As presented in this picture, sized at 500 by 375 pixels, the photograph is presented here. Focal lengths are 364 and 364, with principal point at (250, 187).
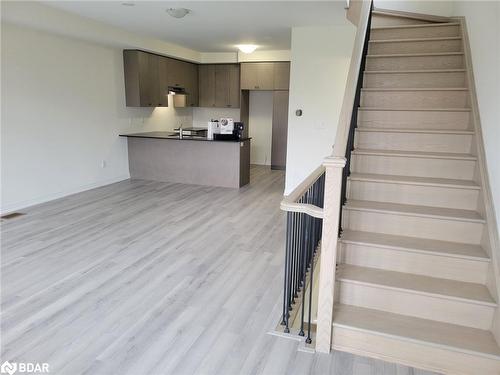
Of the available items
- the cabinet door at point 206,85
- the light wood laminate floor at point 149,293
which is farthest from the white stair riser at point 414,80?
the cabinet door at point 206,85

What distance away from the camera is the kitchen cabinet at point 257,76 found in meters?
7.90

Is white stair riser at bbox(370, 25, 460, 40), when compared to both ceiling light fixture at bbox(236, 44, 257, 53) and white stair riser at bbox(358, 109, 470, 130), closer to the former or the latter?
white stair riser at bbox(358, 109, 470, 130)

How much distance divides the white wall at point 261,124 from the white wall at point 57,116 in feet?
10.1

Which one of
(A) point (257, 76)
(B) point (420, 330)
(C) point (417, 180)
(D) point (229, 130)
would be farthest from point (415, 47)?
(A) point (257, 76)

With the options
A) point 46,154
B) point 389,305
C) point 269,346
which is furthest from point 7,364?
point 46,154

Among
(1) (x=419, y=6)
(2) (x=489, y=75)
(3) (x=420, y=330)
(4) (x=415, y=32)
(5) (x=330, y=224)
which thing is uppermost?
(1) (x=419, y=6)

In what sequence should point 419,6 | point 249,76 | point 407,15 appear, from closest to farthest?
point 407,15 → point 419,6 → point 249,76

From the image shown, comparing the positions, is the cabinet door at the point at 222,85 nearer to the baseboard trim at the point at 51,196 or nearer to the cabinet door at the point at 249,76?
the cabinet door at the point at 249,76

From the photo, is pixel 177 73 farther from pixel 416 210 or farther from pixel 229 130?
pixel 416 210

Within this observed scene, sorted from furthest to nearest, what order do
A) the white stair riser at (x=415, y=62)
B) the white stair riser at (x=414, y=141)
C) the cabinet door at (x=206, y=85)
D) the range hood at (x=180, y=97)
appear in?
the cabinet door at (x=206, y=85), the range hood at (x=180, y=97), the white stair riser at (x=415, y=62), the white stair riser at (x=414, y=141)

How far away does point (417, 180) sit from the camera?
2805mm

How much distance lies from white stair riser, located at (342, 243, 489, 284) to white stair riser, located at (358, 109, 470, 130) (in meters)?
1.40

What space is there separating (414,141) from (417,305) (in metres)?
1.52

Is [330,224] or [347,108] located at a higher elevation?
[347,108]
